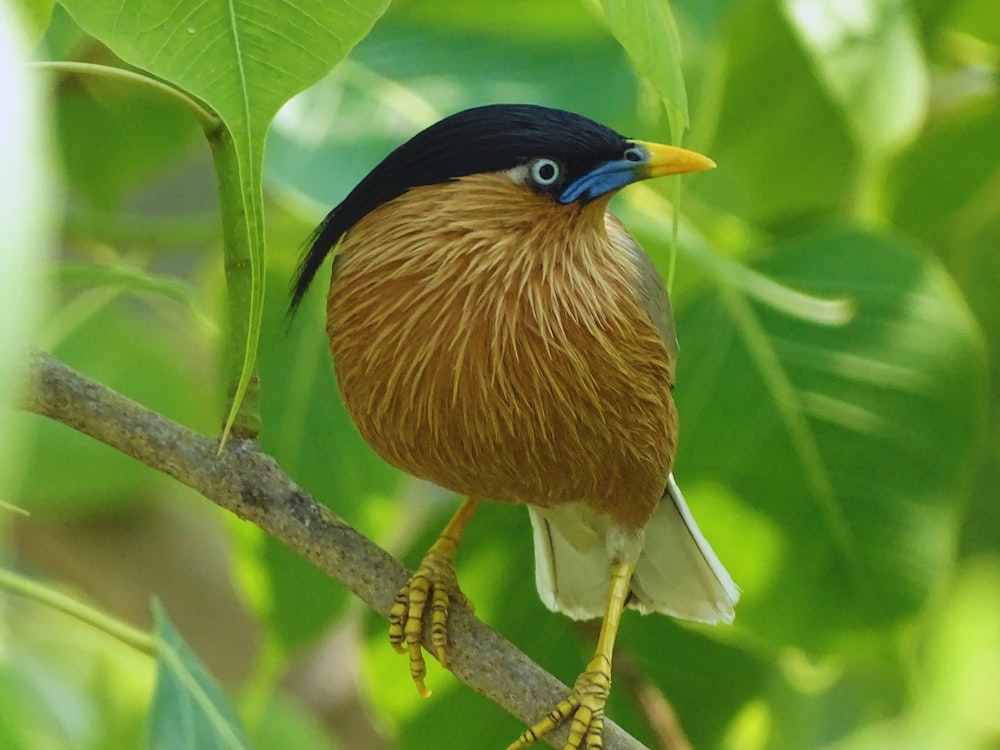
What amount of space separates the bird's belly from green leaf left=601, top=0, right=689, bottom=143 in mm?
179

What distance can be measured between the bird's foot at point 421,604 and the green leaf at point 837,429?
211mm

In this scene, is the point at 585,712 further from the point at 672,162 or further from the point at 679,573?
the point at 672,162

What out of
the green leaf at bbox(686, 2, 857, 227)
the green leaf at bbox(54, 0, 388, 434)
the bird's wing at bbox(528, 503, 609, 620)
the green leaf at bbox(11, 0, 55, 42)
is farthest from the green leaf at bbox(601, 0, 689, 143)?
the green leaf at bbox(686, 2, 857, 227)

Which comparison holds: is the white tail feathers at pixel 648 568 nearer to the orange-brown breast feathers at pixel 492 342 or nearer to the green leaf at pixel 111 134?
the orange-brown breast feathers at pixel 492 342

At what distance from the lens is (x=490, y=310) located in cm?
62

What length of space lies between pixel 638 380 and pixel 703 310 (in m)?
0.27

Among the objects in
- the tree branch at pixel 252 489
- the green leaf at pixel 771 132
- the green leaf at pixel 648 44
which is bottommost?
the tree branch at pixel 252 489

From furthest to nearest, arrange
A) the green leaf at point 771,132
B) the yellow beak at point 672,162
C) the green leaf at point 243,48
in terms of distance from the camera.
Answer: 1. the green leaf at point 771,132
2. the yellow beak at point 672,162
3. the green leaf at point 243,48

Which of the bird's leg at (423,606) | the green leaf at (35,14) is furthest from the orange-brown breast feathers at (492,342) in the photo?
the green leaf at (35,14)

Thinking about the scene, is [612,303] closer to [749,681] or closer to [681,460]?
[681,460]

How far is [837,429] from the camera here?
2.89 feet

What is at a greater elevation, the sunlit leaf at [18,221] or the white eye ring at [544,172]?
the white eye ring at [544,172]

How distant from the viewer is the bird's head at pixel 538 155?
591 millimetres

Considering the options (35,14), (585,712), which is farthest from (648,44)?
(585,712)
